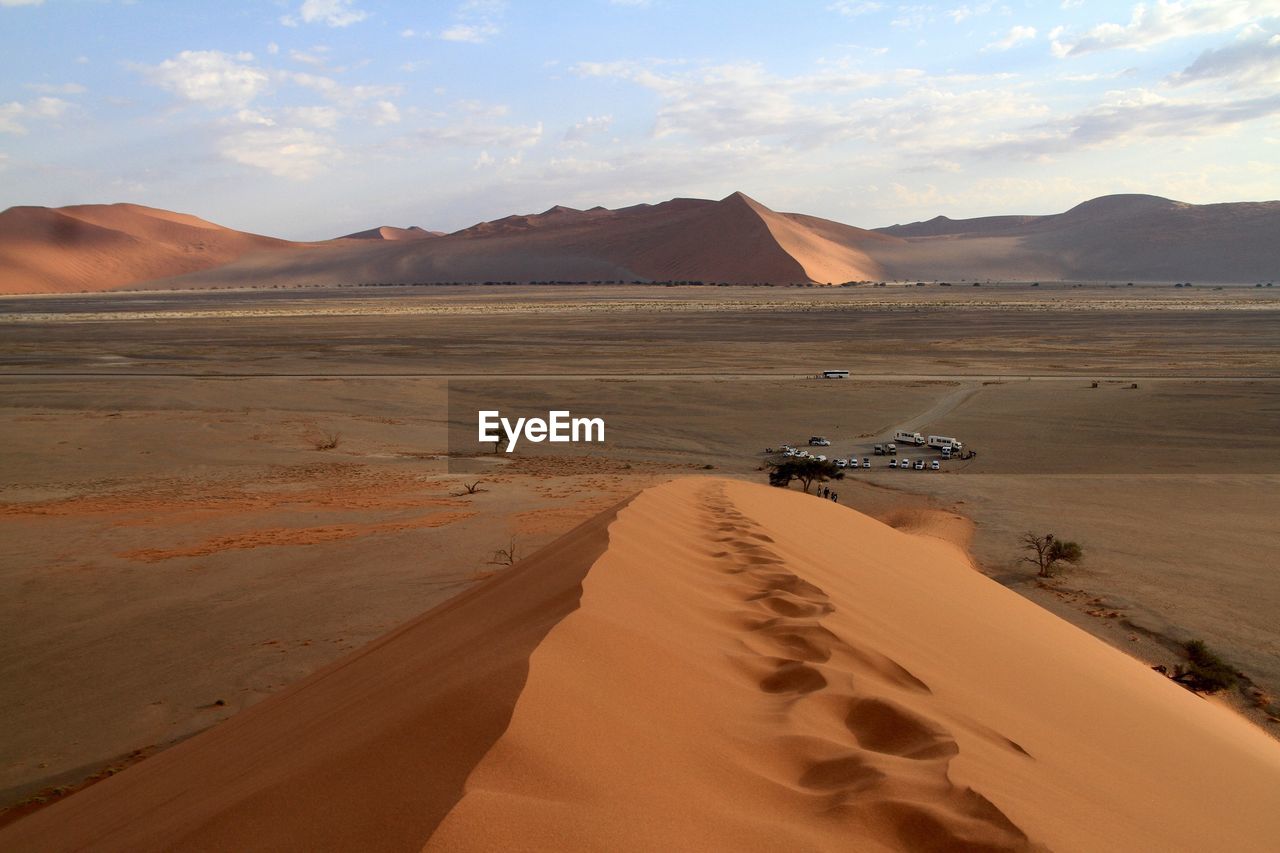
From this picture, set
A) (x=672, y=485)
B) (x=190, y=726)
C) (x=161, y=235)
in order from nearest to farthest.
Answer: (x=190, y=726)
(x=672, y=485)
(x=161, y=235)

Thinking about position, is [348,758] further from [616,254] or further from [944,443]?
[616,254]

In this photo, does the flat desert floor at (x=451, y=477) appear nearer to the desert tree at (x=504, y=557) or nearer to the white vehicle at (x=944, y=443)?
the desert tree at (x=504, y=557)

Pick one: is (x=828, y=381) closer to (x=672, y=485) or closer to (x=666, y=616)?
(x=672, y=485)

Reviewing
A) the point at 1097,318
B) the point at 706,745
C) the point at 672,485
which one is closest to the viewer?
the point at 706,745

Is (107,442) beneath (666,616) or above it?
beneath

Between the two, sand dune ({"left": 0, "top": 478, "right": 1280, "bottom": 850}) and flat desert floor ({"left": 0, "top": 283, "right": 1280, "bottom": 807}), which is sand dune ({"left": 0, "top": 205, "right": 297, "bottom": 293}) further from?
sand dune ({"left": 0, "top": 478, "right": 1280, "bottom": 850})

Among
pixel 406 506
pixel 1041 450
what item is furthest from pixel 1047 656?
pixel 1041 450
